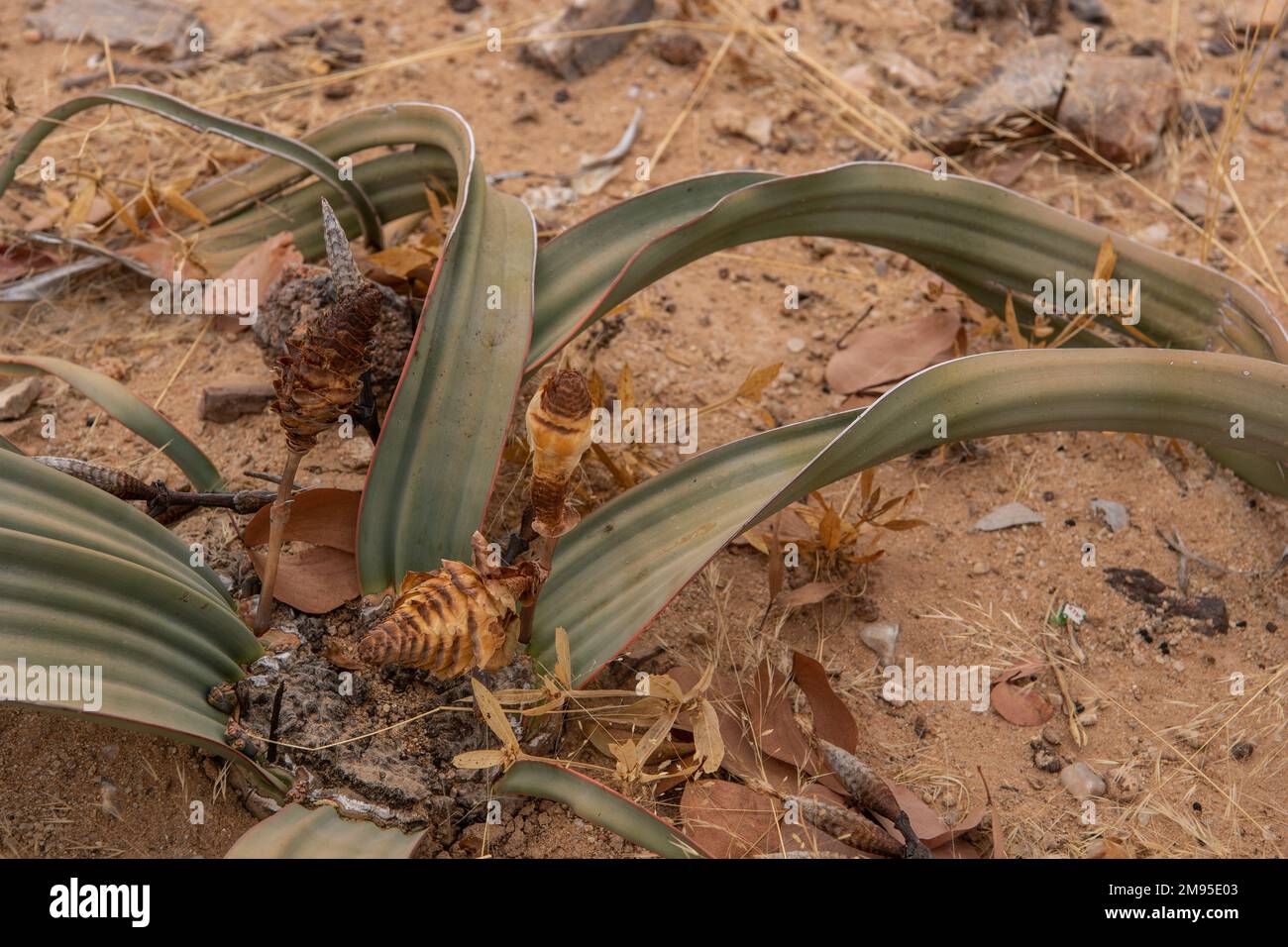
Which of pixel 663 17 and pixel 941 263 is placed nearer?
pixel 941 263

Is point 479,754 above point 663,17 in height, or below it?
below

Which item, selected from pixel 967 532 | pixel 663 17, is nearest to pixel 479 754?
pixel 967 532

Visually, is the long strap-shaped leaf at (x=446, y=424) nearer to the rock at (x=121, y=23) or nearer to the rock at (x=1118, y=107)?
the rock at (x=1118, y=107)

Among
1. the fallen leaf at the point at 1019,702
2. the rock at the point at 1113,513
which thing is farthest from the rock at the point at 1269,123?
the fallen leaf at the point at 1019,702

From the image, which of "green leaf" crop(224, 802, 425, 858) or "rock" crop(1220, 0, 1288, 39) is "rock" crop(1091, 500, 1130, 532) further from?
"rock" crop(1220, 0, 1288, 39)

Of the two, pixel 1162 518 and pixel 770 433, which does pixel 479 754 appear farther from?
pixel 1162 518

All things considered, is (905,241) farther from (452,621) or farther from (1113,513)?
(452,621)

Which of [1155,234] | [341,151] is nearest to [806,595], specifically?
[341,151]
